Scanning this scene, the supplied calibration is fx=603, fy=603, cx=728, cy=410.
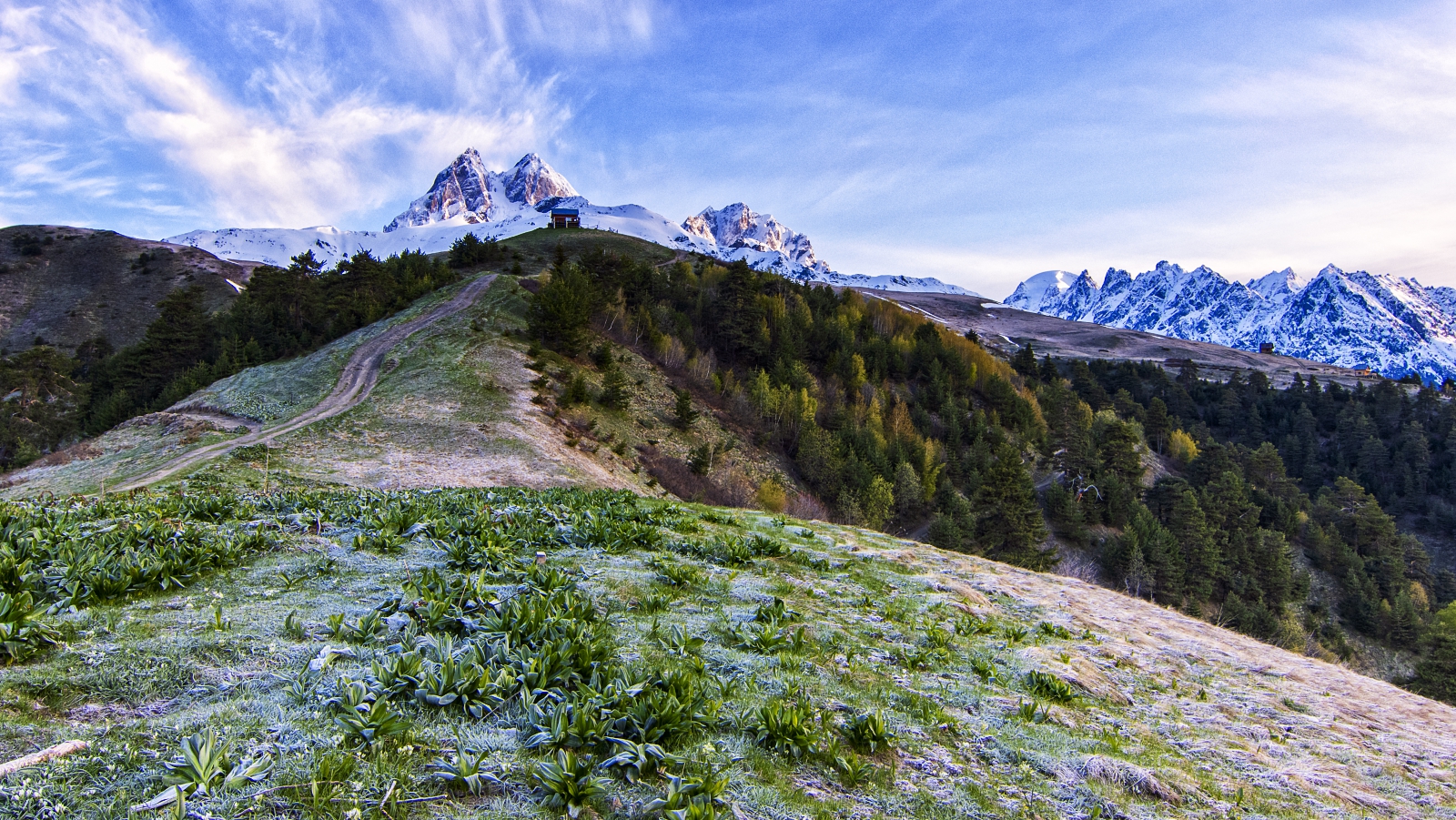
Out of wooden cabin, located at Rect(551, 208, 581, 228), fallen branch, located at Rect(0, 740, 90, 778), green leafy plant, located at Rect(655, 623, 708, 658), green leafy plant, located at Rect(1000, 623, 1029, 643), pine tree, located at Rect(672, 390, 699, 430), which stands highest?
wooden cabin, located at Rect(551, 208, 581, 228)

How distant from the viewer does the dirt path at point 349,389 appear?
23325mm

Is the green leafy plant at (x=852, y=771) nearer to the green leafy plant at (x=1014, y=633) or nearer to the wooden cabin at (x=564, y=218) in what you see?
the green leafy plant at (x=1014, y=633)

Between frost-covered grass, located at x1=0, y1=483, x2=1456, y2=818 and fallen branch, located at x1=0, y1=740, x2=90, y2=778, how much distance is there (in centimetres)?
9

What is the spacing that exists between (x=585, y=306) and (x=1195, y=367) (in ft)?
508

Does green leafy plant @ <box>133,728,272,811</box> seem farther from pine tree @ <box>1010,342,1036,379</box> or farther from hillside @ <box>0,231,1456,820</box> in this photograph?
pine tree @ <box>1010,342,1036,379</box>

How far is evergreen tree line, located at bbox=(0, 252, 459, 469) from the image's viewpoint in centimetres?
4991

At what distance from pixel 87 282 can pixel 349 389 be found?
114m

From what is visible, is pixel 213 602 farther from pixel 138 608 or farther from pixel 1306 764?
pixel 1306 764

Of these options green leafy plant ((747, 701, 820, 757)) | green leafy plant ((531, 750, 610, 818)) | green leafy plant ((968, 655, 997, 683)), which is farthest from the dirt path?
green leafy plant ((968, 655, 997, 683))

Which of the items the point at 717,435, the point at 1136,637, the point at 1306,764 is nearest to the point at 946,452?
the point at 717,435

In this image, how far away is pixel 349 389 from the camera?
36.8 m

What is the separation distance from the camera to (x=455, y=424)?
30781 mm

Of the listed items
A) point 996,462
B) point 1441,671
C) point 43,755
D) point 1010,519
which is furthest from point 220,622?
point 1441,671

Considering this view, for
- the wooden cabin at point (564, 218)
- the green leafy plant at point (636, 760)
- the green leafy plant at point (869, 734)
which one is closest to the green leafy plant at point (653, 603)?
the green leafy plant at point (869, 734)
